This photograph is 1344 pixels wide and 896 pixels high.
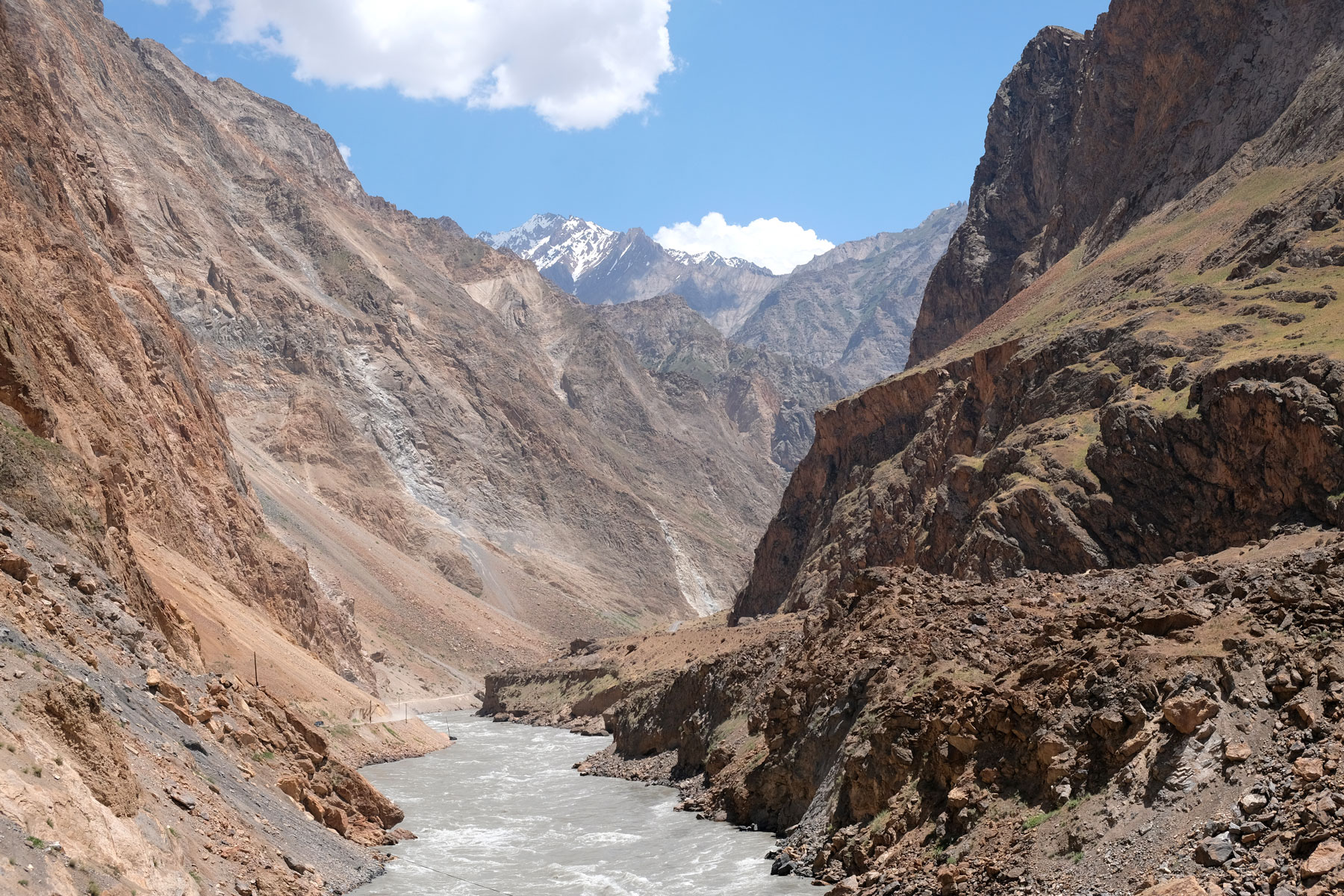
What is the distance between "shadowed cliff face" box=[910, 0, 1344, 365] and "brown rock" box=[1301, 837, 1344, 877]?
61459 millimetres

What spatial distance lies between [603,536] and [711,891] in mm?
148989

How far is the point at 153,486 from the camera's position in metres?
52.0

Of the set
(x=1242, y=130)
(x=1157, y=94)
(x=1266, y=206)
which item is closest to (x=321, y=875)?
(x=1266, y=206)

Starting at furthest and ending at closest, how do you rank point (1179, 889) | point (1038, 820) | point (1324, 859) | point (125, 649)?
point (125, 649) < point (1038, 820) < point (1179, 889) < point (1324, 859)

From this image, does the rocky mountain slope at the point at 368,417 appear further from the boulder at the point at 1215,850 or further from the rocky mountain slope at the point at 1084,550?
the boulder at the point at 1215,850

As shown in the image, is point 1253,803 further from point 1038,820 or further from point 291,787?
point 291,787

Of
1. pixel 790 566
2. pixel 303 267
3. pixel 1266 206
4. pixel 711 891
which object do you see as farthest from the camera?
pixel 303 267

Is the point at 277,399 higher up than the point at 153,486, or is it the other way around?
the point at 277,399

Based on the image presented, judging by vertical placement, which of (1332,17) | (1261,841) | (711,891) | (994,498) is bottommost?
(711,891)

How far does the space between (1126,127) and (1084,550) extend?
178 feet

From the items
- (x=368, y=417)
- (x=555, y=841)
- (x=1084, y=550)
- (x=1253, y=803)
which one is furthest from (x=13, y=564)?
(x=368, y=417)

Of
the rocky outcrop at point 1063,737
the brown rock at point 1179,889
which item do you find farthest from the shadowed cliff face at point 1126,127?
the brown rock at point 1179,889

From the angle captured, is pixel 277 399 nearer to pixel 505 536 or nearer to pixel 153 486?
pixel 505 536

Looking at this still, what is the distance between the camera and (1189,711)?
1817 centimetres
